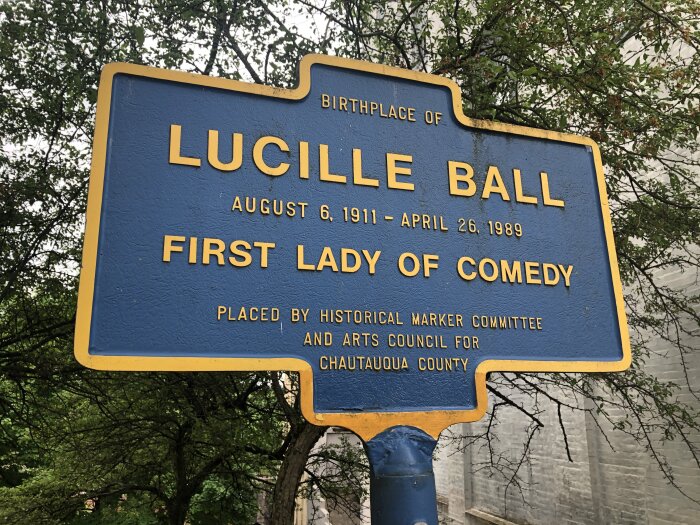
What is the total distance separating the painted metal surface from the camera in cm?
210

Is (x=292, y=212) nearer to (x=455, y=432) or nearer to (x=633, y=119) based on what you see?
(x=633, y=119)

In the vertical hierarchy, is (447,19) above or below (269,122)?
above

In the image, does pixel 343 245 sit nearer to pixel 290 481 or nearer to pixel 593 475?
pixel 290 481

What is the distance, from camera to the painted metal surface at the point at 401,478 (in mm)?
2104

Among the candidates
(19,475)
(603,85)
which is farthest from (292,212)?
(19,475)

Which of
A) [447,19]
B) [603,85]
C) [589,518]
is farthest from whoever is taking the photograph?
[589,518]

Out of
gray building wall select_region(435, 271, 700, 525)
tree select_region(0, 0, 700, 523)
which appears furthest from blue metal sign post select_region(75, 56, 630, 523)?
gray building wall select_region(435, 271, 700, 525)

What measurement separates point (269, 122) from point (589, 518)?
7.74 m

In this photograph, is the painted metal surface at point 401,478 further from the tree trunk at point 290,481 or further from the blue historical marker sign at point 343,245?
the tree trunk at point 290,481

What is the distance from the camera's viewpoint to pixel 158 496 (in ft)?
28.5

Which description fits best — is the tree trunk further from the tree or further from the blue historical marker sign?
the blue historical marker sign

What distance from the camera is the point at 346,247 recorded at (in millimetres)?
2367

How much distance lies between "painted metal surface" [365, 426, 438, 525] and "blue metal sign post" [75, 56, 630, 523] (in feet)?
0.04

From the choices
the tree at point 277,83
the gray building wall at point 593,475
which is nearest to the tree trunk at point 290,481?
the tree at point 277,83
